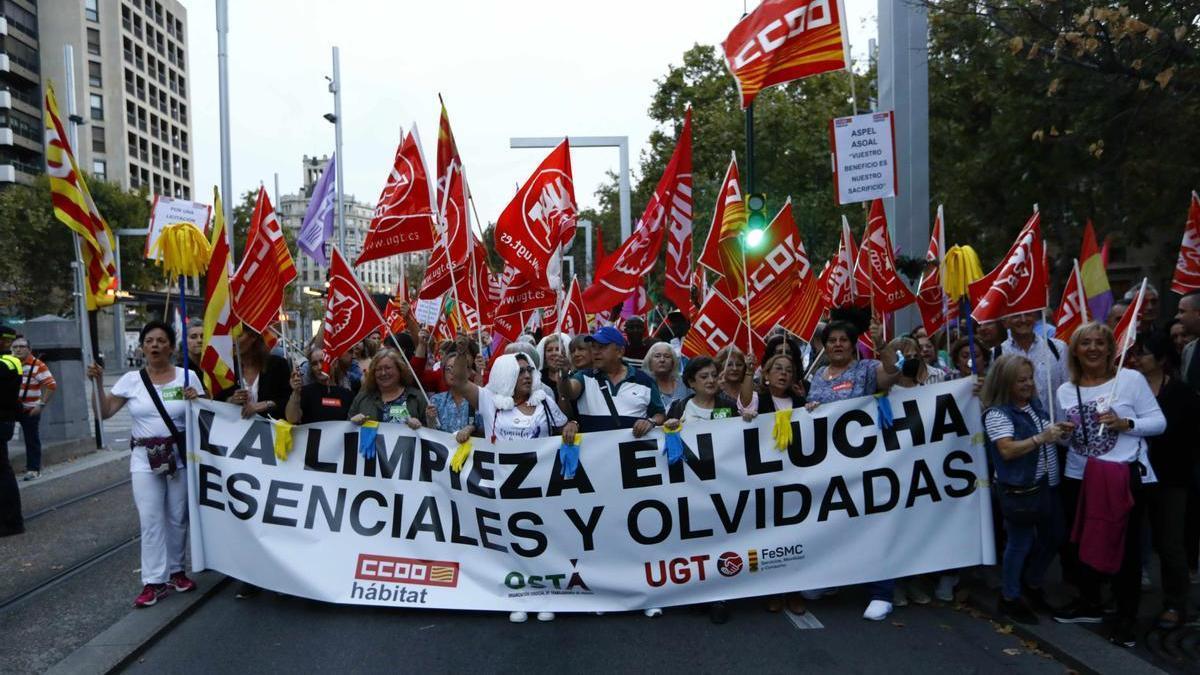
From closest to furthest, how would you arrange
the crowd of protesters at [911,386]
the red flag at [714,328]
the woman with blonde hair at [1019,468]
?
the crowd of protesters at [911,386], the woman with blonde hair at [1019,468], the red flag at [714,328]

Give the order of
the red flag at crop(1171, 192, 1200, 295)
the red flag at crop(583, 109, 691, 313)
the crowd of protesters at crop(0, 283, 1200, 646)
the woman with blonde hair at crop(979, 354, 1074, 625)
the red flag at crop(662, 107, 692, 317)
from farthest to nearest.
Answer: the red flag at crop(662, 107, 692, 317)
the red flag at crop(583, 109, 691, 313)
the red flag at crop(1171, 192, 1200, 295)
the woman with blonde hair at crop(979, 354, 1074, 625)
the crowd of protesters at crop(0, 283, 1200, 646)

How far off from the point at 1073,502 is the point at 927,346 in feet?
9.98

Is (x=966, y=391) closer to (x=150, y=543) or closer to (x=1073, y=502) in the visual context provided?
(x=1073, y=502)

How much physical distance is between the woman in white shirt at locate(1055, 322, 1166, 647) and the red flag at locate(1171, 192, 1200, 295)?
299 cm

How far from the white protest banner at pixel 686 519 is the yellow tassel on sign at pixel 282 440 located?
0.66 metres

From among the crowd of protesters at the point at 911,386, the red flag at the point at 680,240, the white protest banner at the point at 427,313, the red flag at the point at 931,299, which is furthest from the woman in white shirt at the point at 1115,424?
the white protest banner at the point at 427,313

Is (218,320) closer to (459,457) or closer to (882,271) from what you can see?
(459,457)

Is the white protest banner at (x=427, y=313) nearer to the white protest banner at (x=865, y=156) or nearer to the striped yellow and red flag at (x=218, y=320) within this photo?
the white protest banner at (x=865, y=156)

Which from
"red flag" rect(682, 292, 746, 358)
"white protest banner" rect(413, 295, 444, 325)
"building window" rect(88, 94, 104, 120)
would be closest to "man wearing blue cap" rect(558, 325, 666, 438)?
"red flag" rect(682, 292, 746, 358)

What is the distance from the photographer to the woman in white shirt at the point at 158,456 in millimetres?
6477

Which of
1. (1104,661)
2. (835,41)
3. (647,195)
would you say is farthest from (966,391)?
(647,195)

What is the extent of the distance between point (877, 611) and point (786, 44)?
15.1 feet

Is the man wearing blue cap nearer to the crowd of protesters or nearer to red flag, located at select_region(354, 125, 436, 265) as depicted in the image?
the crowd of protesters

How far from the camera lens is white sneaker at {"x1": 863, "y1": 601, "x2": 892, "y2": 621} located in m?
5.99
